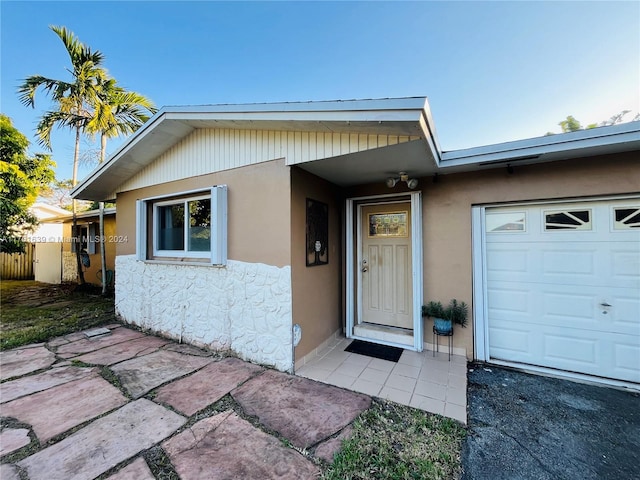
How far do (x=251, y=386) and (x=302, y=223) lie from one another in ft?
6.74

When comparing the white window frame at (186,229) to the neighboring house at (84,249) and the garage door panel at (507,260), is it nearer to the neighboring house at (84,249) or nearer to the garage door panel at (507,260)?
the garage door panel at (507,260)

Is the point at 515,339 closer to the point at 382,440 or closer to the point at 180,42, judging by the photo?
the point at 382,440

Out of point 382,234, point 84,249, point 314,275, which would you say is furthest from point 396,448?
point 84,249

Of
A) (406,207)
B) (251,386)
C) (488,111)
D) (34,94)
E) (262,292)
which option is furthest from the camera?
(34,94)

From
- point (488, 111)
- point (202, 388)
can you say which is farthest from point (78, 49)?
point (488, 111)

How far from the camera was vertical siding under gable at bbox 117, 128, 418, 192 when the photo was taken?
2.98 m

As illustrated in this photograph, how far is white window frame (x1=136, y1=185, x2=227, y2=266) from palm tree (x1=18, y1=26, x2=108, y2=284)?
18.1 feet

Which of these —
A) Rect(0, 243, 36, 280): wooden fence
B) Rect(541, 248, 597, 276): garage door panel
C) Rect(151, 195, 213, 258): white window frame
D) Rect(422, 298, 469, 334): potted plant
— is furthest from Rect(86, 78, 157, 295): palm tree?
Rect(541, 248, 597, 276): garage door panel

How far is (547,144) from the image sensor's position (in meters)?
2.93

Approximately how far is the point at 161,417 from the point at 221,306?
165cm

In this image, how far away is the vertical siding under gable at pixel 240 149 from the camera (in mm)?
2977

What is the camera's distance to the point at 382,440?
7.18 feet

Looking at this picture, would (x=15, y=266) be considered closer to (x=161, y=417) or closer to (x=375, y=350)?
(x=161, y=417)

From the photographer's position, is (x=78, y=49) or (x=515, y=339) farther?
(x=78, y=49)
